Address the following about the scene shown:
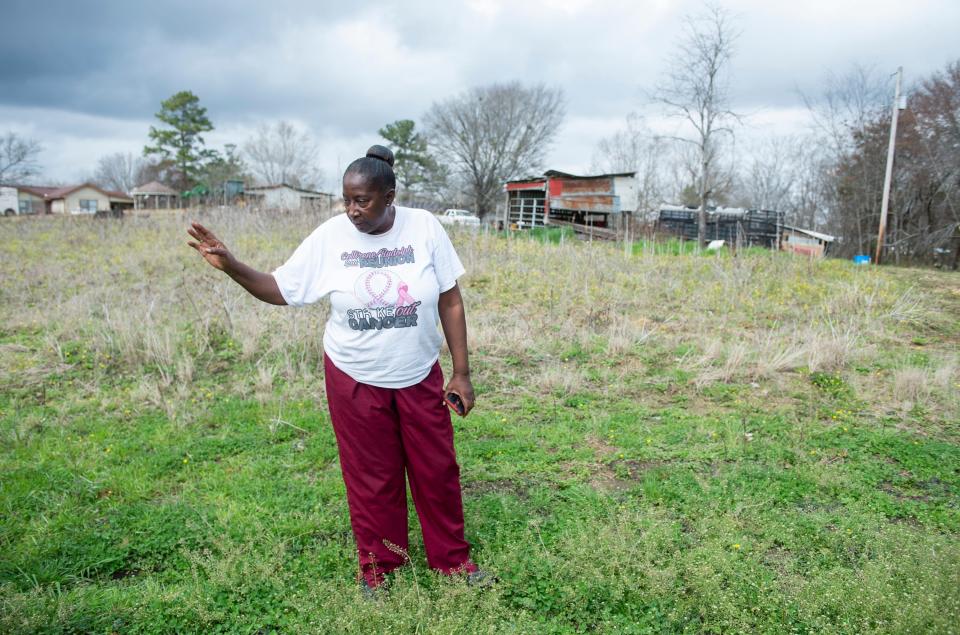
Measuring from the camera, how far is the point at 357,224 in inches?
96.4

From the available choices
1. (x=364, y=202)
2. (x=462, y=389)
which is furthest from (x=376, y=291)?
(x=462, y=389)

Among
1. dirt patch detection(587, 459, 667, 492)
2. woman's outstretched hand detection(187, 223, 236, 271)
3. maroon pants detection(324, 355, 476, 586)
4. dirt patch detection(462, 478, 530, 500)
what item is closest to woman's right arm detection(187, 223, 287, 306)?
woman's outstretched hand detection(187, 223, 236, 271)

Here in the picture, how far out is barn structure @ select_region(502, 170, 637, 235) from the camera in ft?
76.0

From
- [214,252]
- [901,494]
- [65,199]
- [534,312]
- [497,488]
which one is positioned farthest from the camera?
Answer: [65,199]

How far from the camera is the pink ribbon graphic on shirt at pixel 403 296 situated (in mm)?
2436

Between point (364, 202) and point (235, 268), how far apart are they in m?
0.65

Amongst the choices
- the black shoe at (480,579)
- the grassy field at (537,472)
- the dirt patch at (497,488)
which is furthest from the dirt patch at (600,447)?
the black shoe at (480,579)

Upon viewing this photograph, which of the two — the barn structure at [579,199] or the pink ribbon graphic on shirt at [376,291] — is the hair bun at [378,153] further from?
the barn structure at [579,199]

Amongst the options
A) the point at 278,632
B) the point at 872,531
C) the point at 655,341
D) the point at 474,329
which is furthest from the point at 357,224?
the point at 655,341

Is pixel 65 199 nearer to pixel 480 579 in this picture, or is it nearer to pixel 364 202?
pixel 364 202

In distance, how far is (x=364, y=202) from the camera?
7.88 ft

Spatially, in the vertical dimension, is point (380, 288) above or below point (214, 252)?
below

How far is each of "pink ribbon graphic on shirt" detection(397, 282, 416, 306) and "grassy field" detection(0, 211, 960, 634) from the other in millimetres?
1158

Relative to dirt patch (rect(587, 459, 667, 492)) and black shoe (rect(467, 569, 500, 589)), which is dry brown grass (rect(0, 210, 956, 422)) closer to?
dirt patch (rect(587, 459, 667, 492))
